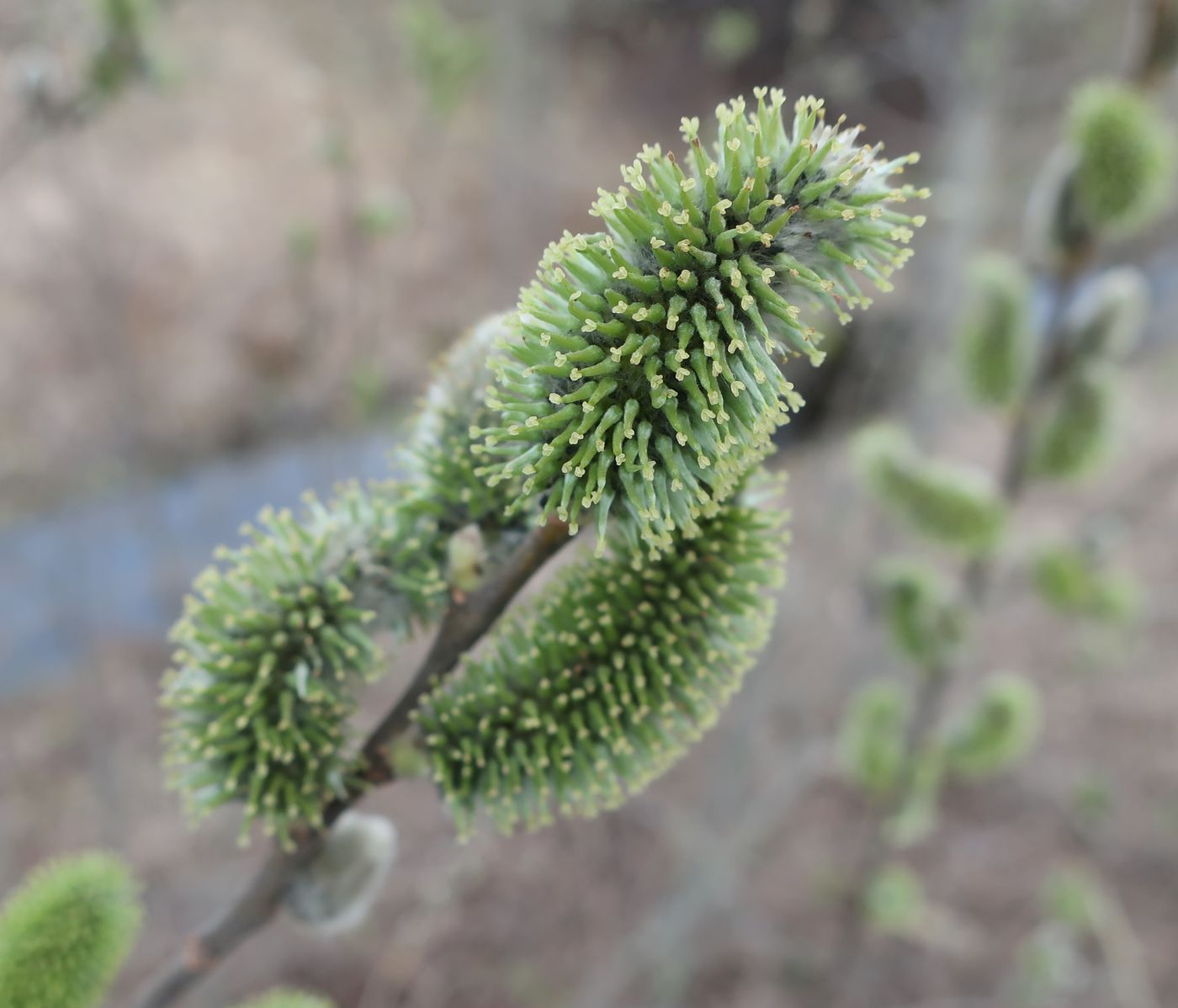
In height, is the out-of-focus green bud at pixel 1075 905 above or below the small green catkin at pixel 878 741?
below

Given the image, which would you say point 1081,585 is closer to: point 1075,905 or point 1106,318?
point 1106,318

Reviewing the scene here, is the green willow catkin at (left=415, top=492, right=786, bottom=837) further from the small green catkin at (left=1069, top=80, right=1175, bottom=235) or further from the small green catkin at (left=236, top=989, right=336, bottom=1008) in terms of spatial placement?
the small green catkin at (left=1069, top=80, right=1175, bottom=235)

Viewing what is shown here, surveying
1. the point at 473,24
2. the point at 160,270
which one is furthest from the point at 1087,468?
the point at 160,270

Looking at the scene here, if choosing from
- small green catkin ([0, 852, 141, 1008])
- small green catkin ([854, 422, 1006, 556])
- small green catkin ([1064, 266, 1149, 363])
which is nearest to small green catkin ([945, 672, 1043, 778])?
small green catkin ([854, 422, 1006, 556])

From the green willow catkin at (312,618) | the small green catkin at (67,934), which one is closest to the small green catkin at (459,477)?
the green willow catkin at (312,618)

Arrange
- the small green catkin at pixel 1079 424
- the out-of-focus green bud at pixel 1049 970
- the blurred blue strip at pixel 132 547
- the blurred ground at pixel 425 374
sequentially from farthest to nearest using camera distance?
the blurred blue strip at pixel 132 547, the blurred ground at pixel 425 374, the out-of-focus green bud at pixel 1049 970, the small green catkin at pixel 1079 424

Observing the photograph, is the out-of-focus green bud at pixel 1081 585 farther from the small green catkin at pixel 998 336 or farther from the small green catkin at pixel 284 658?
the small green catkin at pixel 284 658

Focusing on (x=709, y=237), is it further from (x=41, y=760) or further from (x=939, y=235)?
(x=41, y=760)
